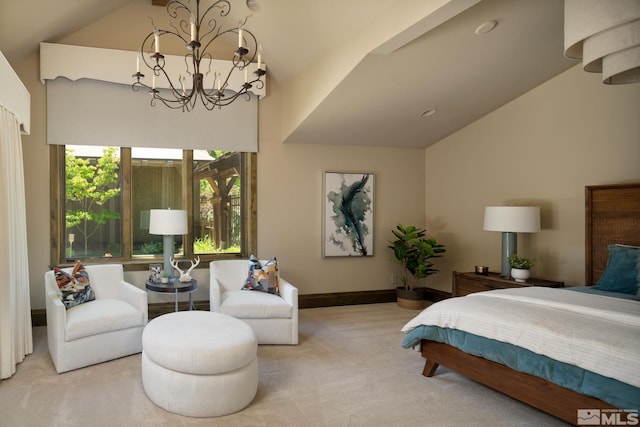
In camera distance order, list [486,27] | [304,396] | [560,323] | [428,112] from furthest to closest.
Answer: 1. [428,112]
2. [486,27]
3. [304,396]
4. [560,323]

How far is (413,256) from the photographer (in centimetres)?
577

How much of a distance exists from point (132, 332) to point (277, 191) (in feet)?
8.25

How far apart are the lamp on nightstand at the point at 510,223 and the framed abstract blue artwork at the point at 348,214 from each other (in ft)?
5.76

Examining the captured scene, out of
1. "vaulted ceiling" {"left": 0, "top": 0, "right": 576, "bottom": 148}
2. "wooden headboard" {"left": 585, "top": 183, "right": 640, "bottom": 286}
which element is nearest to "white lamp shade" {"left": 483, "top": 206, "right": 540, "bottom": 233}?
"wooden headboard" {"left": 585, "top": 183, "right": 640, "bottom": 286}

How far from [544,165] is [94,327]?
15.7 ft

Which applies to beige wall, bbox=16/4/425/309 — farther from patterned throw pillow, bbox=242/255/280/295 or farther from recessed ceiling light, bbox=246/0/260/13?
recessed ceiling light, bbox=246/0/260/13

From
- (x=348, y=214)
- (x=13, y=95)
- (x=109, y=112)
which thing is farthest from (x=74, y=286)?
(x=348, y=214)

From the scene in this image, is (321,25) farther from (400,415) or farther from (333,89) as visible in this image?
(400,415)

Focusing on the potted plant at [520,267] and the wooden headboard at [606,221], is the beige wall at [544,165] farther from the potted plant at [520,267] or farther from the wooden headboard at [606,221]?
the potted plant at [520,267]

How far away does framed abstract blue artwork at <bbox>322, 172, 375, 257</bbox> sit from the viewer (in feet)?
19.3

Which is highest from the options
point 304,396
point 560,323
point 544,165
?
point 544,165

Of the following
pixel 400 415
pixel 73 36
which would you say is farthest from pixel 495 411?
pixel 73 36

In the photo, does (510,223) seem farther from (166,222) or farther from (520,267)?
(166,222)

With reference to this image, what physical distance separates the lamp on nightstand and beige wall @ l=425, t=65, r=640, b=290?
0.34m
